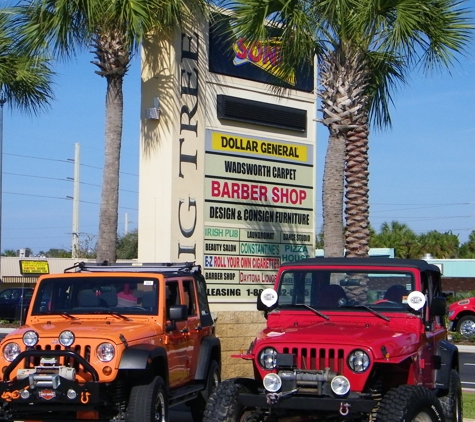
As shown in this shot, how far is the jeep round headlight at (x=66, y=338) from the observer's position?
873cm

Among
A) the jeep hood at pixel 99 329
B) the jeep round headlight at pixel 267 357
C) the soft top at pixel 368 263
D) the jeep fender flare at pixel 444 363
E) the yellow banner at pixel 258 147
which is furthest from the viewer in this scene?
the yellow banner at pixel 258 147

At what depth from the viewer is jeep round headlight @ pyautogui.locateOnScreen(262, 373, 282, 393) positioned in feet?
24.7

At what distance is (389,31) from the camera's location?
43.3ft

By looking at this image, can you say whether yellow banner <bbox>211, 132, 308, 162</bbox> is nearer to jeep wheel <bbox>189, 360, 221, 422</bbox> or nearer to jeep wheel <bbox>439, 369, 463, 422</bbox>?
jeep wheel <bbox>189, 360, 221, 422</bbox>

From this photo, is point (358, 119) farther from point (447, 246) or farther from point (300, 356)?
point (447, 246)

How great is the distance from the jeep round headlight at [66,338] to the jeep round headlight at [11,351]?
549mm

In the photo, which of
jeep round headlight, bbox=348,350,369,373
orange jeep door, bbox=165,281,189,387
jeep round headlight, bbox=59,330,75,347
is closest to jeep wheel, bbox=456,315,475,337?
orange jeep door, bbox=165,281,189,387

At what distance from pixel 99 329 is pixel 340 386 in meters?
2.90

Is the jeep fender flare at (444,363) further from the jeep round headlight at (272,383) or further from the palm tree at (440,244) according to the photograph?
the palm tree at (440,244)

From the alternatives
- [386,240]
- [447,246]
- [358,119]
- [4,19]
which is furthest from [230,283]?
[447,246]

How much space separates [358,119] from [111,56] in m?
3.96

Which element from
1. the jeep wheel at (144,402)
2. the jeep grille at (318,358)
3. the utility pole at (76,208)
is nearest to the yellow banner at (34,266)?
the utility pole at (76,208)

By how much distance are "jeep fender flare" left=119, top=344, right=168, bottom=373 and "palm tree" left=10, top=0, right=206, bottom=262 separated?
16.4ft

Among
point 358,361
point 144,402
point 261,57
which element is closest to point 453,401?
point 358,361
